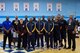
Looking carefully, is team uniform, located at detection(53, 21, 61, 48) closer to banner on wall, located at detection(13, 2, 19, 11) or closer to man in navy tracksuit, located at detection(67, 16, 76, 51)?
man in navy tracksuit, located at detection(67, 16, 76, 51)

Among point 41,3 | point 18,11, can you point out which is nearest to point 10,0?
point 18,11

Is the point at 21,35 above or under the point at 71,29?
under

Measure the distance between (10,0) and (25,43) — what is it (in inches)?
419

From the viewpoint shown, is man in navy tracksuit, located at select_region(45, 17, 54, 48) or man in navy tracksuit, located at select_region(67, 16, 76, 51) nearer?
man in navy tracksuit, located at select_region(67, 16, 76, 51)

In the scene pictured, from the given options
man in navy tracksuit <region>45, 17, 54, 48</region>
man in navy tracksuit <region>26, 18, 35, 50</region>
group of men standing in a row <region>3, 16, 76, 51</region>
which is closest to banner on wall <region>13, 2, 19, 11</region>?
group of men standing in a row <region>3, 16, 76, 51</region>

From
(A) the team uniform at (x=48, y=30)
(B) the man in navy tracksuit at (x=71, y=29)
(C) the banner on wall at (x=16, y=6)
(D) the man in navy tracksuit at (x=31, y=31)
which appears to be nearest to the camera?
(B) the man in navy tracksuit at (x=71, y=29)

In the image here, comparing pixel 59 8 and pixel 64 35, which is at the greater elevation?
pixel 59 8

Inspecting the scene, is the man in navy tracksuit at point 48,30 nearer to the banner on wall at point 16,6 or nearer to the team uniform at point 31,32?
the team uniform at point 31,32

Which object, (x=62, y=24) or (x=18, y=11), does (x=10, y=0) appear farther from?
(x=62, y=24)

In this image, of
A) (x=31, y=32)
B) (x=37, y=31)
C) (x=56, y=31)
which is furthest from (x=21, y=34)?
(x=56, y=31)

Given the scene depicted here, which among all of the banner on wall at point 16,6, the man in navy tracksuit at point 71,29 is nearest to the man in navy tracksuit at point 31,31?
the man in navy tracksuit at point 71,29

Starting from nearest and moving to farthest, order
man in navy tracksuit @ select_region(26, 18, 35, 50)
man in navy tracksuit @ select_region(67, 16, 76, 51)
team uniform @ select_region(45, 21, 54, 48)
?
man in navy tracksuit @ select_region(67, 16, 76, 51), man in navy tracksuit @ select_region(26, 18, 35, 50), team uniform @ select_region(45, 21, 54, 48)

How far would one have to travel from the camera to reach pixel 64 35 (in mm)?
15078

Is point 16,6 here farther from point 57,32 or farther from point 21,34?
point 57,32
